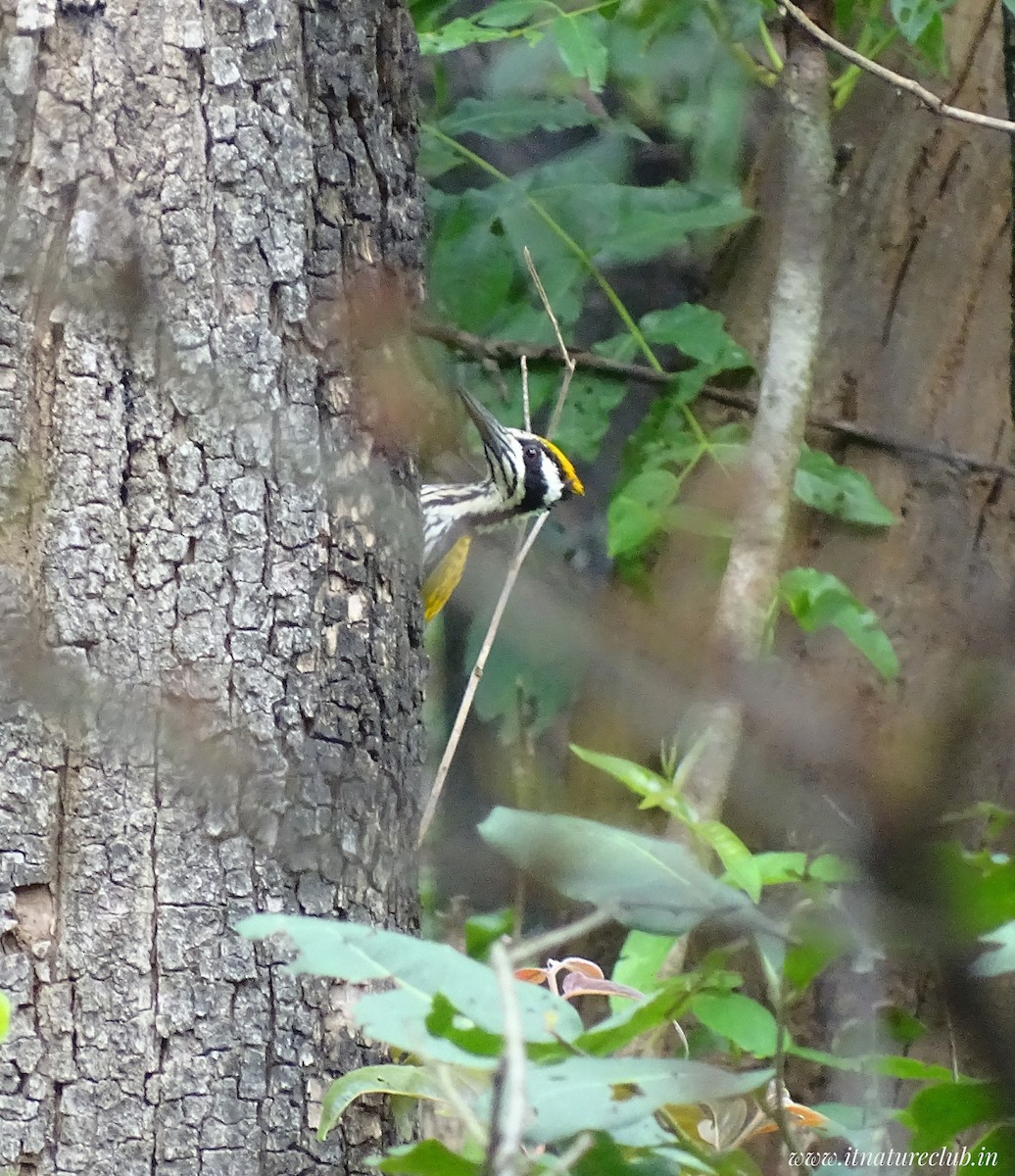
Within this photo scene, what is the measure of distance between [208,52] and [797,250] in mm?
683

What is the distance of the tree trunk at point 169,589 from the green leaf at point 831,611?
76 centimetres

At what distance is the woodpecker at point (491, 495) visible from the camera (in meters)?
2.85

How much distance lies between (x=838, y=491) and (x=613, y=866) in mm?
1715

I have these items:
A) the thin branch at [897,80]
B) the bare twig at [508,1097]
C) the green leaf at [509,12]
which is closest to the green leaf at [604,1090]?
the bare twig at [508,1097]

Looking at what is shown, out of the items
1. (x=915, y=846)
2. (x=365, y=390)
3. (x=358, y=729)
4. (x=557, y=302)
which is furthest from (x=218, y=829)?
(x=557, y=302)

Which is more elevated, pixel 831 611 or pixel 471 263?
pixel 471 263

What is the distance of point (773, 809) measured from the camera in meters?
0.55

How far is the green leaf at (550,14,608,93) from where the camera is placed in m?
2.19

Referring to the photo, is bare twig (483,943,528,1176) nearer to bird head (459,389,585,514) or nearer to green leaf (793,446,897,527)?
green leaf (793,446,897,527)

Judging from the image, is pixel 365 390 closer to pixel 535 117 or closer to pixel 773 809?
pixel 773 809

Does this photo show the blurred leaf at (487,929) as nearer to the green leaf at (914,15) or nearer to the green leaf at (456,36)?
the green leaf at (914,15)

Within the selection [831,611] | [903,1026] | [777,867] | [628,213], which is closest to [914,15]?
[628,213]

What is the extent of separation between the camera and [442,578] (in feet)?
9.69

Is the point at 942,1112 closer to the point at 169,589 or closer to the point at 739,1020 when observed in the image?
the point at 739,1020
